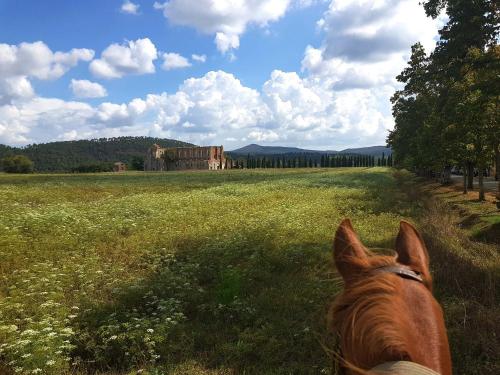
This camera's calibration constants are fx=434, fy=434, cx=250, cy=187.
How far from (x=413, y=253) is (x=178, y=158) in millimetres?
159726

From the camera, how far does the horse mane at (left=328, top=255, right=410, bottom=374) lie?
1396mm

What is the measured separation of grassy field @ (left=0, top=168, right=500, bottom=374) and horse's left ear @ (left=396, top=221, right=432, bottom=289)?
465 millimetres

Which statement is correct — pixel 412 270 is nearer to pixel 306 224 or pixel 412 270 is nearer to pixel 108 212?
pixel 306 224

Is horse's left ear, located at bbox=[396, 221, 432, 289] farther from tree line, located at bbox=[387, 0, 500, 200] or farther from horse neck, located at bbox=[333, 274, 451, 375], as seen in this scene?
tree line, located at bbox=[387, 0, 500, 200]

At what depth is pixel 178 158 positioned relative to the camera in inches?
6260

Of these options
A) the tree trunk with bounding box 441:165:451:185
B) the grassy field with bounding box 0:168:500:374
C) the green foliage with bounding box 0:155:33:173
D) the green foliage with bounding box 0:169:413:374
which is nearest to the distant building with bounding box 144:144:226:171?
the green foliage with bounding box 0:155:33:173

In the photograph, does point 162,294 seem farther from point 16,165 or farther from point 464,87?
point 16,165

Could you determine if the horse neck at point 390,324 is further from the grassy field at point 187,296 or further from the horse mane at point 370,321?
the grassy field at point 187,296

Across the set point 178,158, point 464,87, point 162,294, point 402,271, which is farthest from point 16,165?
point 402,271

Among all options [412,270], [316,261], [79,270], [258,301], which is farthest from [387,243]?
[412,270]

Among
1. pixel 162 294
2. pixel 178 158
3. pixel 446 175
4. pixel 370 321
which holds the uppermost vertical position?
pixel 178 158

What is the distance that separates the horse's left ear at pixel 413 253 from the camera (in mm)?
1899

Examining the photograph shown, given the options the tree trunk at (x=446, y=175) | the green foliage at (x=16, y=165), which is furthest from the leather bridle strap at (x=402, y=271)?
the green foliage at (x=16, y=165)

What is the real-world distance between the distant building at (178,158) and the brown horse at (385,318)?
507 ft
